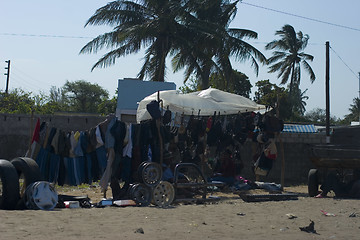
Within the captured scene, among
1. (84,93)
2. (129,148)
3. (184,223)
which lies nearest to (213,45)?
(129,148)

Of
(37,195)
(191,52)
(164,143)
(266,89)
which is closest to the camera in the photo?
(37,195)

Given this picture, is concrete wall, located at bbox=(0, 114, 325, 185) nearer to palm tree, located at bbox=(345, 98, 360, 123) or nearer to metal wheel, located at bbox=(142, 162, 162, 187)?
metal wheel, located at bbox=(142, 162, 162, 187)

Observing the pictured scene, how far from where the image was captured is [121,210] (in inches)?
387

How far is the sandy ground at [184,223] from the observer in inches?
289

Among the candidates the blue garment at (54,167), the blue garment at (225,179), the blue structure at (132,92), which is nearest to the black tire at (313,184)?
the blue garment at (225,179)

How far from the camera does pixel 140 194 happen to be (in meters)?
11.0

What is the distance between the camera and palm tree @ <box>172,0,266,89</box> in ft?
80.3

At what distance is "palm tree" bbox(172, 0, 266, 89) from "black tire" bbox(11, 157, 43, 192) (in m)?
15.3

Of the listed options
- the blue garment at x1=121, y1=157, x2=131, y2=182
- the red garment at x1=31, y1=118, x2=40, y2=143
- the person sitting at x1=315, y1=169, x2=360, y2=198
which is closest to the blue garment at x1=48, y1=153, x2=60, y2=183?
the red garment at x1=31, y1=118, x2=40, y2=143

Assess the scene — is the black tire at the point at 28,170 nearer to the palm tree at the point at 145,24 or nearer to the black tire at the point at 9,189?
the black tire at the point at 9,189

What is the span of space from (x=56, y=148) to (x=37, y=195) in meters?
2.21

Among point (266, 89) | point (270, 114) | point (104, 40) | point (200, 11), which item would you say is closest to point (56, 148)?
point (270, 114)

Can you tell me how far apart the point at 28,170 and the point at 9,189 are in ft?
2.30

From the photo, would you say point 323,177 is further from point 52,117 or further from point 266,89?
point 266,89
